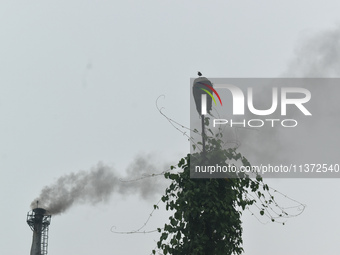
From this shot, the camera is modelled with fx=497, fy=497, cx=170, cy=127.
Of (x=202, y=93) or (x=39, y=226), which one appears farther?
(x=39, y=226)

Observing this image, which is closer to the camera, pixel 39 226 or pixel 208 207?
pixel 208 207

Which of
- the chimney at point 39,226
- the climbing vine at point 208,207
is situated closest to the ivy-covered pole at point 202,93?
the climbing vine at point 208,207

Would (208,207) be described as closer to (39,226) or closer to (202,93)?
(202,93)

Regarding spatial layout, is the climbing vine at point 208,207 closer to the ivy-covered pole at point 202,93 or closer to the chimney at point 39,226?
the ivy-covered pole at point 202,93

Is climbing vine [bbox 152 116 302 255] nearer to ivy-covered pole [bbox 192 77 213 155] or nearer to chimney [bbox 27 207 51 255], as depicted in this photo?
ivy-covered pole [bbox 192 77 213 155]

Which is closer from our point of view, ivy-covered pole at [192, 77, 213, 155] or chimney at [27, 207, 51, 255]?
ivy-covered pole at [192, 77, 213, 155]

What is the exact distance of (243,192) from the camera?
27.1ft

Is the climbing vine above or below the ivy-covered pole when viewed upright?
below

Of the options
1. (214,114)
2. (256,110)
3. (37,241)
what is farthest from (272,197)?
(37,241)

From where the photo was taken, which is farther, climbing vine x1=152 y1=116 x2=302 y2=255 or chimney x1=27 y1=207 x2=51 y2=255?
chimney x1=27 y1=207 x2=51 y2=255

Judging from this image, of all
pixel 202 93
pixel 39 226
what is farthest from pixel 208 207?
pixel 39 226

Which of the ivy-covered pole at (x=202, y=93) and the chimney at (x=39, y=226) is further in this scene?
the chimney at (x=39, y=226)

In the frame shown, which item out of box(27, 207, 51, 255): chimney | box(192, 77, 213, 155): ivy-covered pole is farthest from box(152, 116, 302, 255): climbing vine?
box(27, 207, 51, 255): chimney

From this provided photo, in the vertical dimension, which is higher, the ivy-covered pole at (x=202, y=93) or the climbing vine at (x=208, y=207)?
the ivy-covered pole at (x=202, y=93)
